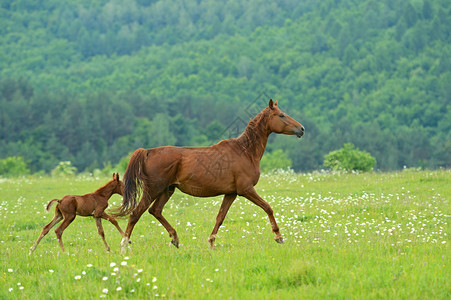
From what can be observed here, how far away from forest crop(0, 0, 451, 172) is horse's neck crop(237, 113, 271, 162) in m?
55.4

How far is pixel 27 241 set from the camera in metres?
13.0

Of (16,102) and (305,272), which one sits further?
(16,102)

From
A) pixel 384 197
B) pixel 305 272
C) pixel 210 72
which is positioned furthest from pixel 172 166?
pixel 210 72

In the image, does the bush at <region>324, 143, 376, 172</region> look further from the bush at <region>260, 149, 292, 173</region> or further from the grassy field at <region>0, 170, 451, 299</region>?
the bush at <region>260, 149, 292, 173</region>

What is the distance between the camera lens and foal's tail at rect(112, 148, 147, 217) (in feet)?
36.3

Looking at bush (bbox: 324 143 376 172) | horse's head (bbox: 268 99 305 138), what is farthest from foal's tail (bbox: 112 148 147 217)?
bush (bbox: 324 143 376 172)

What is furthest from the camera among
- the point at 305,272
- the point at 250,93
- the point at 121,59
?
the point at 121,59

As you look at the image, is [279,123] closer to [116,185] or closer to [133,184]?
[133,184]

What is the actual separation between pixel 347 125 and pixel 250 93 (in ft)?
138

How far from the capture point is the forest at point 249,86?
101 metres

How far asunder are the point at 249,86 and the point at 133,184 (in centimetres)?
13957

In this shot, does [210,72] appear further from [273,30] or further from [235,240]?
[235,240]

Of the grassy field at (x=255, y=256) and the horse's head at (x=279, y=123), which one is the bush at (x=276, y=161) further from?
the horse's head at (x=279, y=123)

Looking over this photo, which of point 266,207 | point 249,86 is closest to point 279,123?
point 266,207
